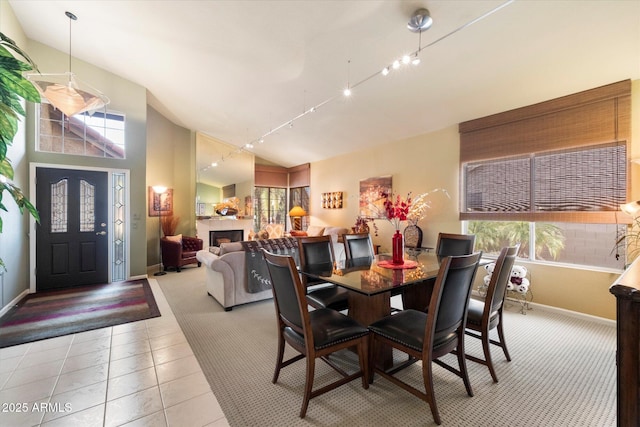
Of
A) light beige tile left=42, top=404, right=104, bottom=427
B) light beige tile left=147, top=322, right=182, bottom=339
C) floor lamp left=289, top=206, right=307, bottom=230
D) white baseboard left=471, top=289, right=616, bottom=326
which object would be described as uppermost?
floor lamp left=289, top=206, right=307, bottom=230

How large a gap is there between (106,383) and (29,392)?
0.50 meters

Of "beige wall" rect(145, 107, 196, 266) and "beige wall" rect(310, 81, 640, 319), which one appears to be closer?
"beige wall" rect(310, 81, 640, 319)

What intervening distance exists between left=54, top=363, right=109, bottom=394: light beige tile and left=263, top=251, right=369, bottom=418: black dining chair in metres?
1.48

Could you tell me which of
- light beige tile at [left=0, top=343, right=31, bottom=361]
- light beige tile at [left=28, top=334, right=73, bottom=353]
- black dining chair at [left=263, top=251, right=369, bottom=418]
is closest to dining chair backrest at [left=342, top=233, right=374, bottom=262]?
black dining chair at [left=263, top=251, right=369, bottom=418]

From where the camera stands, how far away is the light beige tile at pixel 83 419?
1748 mm

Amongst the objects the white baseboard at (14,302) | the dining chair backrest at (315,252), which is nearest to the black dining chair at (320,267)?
the dining chair backrest at (315,252)

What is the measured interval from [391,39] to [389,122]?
2.03 metres

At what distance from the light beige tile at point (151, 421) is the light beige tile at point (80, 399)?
0.41 metres

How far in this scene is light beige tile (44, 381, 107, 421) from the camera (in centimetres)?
186

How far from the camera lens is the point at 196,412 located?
1849 millimetres

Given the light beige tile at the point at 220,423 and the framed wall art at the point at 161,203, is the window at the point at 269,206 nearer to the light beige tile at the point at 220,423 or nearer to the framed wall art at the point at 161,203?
the framed wall art at the point at 161,203

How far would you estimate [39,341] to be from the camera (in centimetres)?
282

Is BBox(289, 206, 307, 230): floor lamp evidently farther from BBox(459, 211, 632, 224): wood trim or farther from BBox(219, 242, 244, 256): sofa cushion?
BBox(459, 211, 632, 224): wood trim

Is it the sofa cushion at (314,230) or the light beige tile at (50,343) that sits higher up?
the sofa cushion at (314,230)
